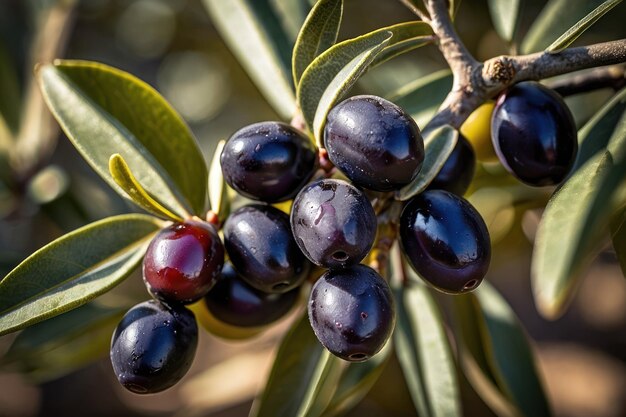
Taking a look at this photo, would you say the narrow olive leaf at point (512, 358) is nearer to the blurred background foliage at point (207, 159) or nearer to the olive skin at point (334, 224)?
the blurred background foliage at point (207, 159)

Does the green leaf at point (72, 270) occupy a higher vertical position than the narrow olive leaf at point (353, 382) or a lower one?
higher

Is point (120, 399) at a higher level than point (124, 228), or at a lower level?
lower

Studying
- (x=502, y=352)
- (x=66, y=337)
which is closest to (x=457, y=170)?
(x=502, y=352)

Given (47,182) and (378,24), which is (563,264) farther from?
(378,24)

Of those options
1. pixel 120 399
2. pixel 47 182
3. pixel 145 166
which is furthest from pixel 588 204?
pixel 120 399

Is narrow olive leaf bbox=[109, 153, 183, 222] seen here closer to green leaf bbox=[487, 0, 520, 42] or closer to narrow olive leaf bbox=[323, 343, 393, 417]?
narrow olive leaf bbox=[323, 343, 393, 417]

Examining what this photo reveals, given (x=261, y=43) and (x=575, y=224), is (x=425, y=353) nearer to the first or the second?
(x=575, y=224)

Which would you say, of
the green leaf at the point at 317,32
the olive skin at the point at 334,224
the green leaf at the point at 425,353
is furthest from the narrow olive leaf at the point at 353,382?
the green leaf at the point at 317,32
